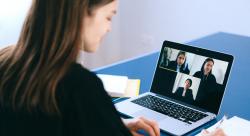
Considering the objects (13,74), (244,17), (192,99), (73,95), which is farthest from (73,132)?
(244,17)

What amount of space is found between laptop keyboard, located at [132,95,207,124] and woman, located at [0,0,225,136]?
49 cm

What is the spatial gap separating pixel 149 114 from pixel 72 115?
561 millimetres

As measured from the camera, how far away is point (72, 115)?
837 millimetres

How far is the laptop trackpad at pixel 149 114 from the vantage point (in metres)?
1.33

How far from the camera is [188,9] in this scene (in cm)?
326

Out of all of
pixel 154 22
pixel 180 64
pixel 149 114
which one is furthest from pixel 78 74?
pixel 154 22

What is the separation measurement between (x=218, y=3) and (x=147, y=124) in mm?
2128

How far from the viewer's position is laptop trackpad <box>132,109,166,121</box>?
133cm

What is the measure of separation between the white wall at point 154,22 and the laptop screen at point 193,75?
1540 millimetres

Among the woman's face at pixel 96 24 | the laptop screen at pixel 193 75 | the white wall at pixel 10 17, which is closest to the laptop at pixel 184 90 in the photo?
the laptop screen at pixel 193 75

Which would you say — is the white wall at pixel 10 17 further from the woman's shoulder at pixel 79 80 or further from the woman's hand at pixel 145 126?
the woman's shoulder at pixel 79 80

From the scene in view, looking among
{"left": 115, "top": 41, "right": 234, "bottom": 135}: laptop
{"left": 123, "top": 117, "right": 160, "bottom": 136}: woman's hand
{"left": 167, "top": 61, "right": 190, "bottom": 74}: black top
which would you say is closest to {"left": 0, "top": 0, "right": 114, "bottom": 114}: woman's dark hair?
{"left": 123, "top": 117, "right": 160, "bottom": 136}: woman's hand

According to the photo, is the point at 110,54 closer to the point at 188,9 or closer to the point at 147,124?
the point at 188,9

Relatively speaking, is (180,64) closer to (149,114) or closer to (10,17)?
(149,114)
